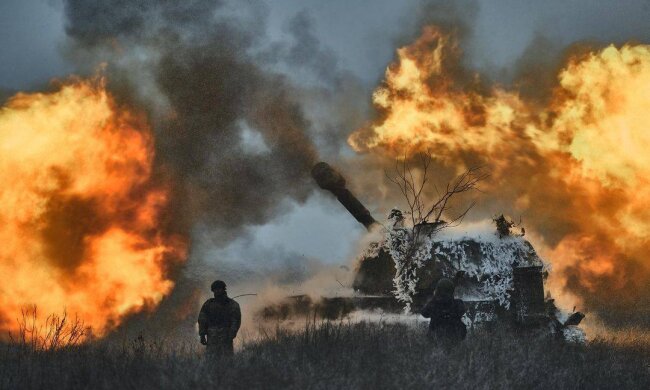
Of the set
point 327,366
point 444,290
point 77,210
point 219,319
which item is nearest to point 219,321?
point 219,319

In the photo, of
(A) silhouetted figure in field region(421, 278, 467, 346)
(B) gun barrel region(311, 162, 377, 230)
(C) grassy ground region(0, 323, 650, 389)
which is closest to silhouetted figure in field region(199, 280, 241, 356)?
(C) grassy ground region(0, 323, 650, 389)

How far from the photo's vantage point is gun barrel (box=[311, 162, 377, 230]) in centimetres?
1553

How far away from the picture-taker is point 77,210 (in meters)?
13.7

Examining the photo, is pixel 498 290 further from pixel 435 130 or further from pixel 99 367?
pixel 99 367

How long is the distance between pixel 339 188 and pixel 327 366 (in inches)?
361

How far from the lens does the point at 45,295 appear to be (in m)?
13.2

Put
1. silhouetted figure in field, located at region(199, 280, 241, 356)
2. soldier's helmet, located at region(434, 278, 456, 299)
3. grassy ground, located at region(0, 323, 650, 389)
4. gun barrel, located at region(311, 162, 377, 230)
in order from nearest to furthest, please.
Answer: grassy ground, located at region(0, 323, 650, 389) → silhouetted figure in field, located at region(199, 280, 241, 356) → soldier's helmet, located at region(434, 278, 456, 299) → gun barrel, located at region(311, 162, 377, 230)

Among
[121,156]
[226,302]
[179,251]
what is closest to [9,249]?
[121,156]

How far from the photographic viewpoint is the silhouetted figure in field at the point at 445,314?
8.87 meters

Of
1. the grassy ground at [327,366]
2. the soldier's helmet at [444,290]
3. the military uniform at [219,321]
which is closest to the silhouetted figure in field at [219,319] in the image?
the military uniform at [219,321]

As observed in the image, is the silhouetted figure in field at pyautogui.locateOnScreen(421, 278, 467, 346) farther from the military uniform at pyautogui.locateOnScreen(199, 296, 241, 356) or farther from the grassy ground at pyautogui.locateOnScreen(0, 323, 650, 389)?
the military uniform at pyautogui.locateOnScreen(199, 296, 241, 356)

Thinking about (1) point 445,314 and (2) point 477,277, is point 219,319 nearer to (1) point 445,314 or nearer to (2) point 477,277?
(1) point 445,314

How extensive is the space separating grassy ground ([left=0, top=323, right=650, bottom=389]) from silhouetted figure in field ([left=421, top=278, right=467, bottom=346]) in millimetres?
253

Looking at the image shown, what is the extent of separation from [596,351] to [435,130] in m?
8.89
